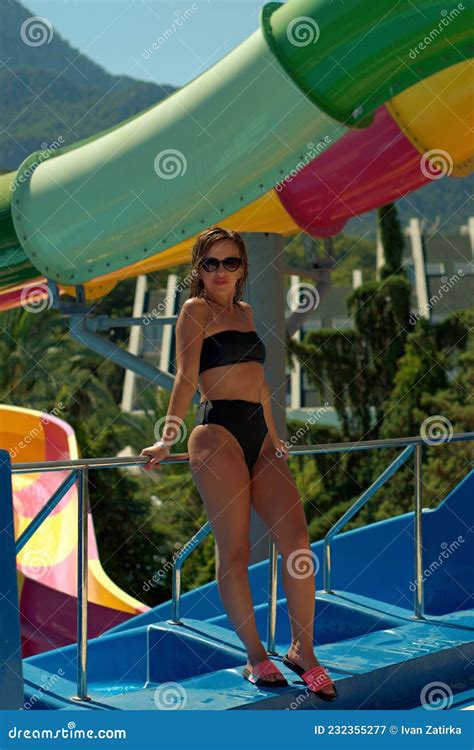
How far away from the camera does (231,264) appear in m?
3.20

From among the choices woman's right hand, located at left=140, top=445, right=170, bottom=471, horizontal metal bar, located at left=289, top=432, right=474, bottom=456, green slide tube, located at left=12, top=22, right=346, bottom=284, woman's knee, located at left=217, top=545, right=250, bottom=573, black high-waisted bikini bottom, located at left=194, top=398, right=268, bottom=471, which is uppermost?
green slide tube, located at left=12, top=22, right=346, bottom=284

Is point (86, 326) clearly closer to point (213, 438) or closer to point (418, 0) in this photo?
point (418, 0)

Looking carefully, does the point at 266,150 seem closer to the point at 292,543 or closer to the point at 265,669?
the point at 292,543

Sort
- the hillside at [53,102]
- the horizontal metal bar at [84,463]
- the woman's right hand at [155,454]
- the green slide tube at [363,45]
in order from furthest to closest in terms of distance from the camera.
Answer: the hillside at [53,102]
the green slide tube at [363,45]
the woman's right hand at [155,454]
the horizontal metal bar at [84,463]

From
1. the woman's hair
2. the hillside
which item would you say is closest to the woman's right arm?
the woman's hair

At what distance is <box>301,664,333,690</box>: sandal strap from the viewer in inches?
122

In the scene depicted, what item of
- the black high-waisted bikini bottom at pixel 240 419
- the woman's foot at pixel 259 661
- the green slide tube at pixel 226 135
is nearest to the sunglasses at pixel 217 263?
the black high-waisted bikini bottom at pixel 240 419

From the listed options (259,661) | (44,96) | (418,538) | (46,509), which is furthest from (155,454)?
(44,96)

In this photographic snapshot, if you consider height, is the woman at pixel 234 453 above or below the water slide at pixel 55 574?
above

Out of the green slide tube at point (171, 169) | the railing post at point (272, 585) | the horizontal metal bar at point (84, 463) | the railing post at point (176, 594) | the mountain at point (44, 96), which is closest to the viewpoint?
the horizontal metal bar at point (84, 463)

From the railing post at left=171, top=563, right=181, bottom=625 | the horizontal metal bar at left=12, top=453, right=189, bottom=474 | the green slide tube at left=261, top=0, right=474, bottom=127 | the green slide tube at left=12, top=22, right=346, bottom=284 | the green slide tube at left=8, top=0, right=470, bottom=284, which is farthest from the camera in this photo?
the green slide tube at left=12, top=22, right=346, bottom=284

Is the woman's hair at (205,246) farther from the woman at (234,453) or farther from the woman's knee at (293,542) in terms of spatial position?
the woman's knee at (293,542)

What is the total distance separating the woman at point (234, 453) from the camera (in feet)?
10.1

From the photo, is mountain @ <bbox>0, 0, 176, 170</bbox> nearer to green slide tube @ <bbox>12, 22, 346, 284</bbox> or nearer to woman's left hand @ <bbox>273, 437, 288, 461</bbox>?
green slide tube @ <bbox>12, 22, 346, 284</bbox>
